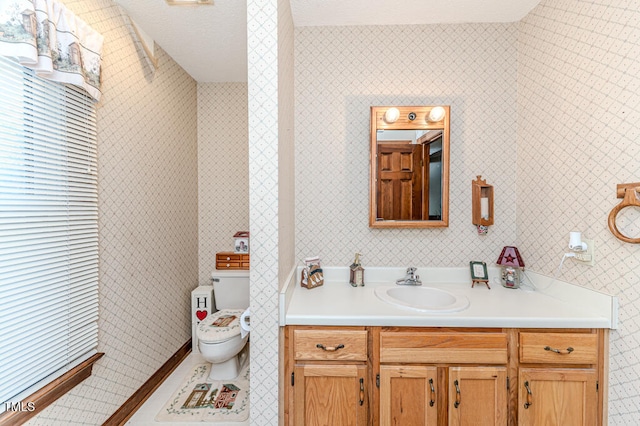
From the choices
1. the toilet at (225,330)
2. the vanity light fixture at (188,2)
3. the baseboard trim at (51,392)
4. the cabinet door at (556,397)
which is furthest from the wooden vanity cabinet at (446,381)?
the vanity light fixture at (188,2)

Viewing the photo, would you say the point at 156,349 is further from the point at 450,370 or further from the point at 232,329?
the point at 450,370

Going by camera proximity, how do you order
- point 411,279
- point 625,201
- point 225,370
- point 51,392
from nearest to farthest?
point 625,201
point 51,392
point 411,279
point 225,370

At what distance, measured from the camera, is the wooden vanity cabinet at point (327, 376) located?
1.41m

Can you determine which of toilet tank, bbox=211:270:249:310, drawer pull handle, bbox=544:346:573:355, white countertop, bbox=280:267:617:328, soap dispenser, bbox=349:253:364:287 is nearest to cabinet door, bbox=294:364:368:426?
white countertop, bbox=280:267:617:328

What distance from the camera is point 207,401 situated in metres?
2.05

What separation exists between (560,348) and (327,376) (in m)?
1.11

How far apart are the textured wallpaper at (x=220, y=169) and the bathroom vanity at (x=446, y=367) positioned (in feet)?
5.67

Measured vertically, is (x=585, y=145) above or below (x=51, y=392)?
above

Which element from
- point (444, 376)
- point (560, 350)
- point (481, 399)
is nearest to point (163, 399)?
point (444, 376)

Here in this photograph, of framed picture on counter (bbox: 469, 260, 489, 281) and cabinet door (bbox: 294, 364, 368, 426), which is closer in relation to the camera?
cabinet door (bbox: 294, 364, 368, 426)

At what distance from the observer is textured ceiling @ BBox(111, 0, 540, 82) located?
5.90 feet

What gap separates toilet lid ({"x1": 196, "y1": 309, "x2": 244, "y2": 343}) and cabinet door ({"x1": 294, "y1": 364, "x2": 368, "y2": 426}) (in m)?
0.92

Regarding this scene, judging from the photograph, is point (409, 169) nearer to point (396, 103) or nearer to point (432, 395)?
point (396, 103)

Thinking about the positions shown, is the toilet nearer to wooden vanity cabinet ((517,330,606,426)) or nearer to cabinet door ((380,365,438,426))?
cabinet door ((380,365,438,426))
